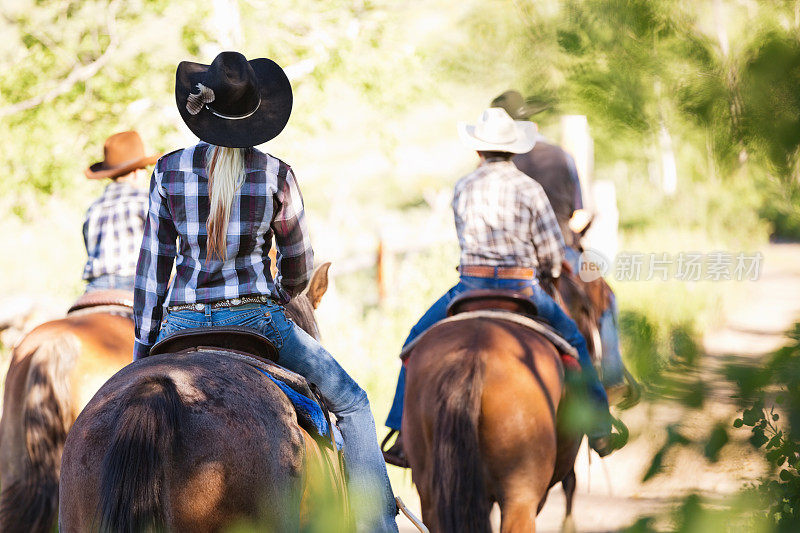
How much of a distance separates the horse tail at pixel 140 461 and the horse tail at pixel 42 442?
9.09 ft

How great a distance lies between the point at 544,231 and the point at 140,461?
319 cm

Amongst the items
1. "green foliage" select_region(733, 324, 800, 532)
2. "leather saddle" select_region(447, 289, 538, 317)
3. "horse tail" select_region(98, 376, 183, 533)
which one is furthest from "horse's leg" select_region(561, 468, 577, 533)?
"green foliage" select_region(733, 324, 800, 532)

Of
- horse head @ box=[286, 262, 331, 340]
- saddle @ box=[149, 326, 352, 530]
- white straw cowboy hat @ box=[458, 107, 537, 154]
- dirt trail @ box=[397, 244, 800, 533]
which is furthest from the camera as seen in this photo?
white straw cowboy hat @ box=[458, 107, 537, 154]

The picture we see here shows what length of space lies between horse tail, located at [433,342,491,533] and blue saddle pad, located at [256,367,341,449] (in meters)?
1.38

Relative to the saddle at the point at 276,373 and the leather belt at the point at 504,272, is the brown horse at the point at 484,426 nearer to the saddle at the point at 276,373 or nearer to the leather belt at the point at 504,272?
the leather belt at the point at 504,272

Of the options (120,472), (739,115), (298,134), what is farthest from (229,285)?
(298,134)

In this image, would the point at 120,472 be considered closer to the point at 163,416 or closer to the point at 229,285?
the point at 163,416

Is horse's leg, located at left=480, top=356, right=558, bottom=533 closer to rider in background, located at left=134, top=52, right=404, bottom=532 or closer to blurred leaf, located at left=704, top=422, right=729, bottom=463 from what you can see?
rider in background, located at left=134, top=52, right=404, bottom=532

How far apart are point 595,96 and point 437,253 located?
11209 millimetres

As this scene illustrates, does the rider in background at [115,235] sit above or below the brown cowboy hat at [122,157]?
below

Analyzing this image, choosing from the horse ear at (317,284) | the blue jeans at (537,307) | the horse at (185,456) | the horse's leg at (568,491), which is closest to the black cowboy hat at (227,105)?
the horse at (185,456)

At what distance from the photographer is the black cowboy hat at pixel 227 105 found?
3045mm

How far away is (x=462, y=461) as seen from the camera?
4.20m

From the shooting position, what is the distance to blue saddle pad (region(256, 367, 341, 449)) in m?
2.89
